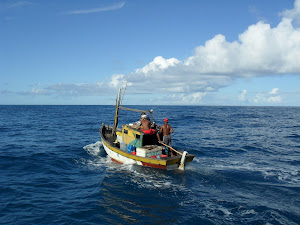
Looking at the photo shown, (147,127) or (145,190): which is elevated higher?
(147,127)

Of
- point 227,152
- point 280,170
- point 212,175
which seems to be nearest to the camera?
point 212,175

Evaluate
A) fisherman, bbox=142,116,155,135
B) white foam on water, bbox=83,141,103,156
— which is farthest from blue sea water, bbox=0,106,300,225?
fisherman, bbox=142,116,155,135

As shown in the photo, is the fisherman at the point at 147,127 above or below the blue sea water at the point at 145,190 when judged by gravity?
above

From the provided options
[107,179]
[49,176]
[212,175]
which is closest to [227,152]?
[212,175]

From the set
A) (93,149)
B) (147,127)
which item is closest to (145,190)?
(147,127)

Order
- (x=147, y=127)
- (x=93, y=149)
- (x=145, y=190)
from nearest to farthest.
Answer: (x=145, y=190), (x=147, y=127), (x=93, y=149)

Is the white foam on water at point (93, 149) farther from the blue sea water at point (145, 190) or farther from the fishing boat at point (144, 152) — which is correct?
the fishing boat at point (144, 152)

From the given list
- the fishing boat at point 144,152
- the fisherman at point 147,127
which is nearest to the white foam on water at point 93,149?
the fishing boat at point 144,152

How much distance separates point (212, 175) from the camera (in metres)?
16.0

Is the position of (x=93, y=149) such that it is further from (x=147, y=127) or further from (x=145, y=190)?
(x=145, y=190)

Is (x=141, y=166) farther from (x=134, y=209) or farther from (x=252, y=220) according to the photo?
(x=252, y=220)

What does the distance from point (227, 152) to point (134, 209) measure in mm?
15829

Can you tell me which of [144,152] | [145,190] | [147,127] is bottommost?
[145,190]

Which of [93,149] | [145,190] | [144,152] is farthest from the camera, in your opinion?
[93,149]
